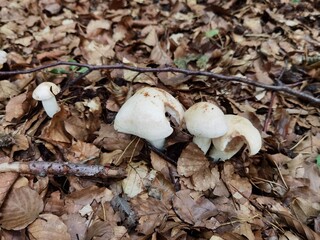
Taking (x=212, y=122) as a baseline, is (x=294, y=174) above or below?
below

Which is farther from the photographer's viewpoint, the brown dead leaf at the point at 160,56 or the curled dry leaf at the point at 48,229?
the brown dead leaf at the point at 160,56

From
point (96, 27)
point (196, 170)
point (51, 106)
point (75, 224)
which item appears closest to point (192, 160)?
point (196, 170)

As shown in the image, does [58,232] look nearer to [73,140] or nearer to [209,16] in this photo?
[73,140]

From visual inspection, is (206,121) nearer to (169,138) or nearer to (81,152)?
(169,138)

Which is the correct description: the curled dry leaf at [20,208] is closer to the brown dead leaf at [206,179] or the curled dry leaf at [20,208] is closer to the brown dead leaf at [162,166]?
the brown dead leaf at [162,166]

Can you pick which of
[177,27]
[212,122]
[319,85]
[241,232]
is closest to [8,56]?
[177,27]

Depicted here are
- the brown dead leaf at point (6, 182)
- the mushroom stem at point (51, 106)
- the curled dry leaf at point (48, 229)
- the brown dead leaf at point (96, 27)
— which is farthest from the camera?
the brown dead leaf at point (96, 27)

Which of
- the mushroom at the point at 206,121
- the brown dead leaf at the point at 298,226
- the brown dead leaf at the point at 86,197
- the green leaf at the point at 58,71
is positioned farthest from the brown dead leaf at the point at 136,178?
the green leaf at the point at 58,71
